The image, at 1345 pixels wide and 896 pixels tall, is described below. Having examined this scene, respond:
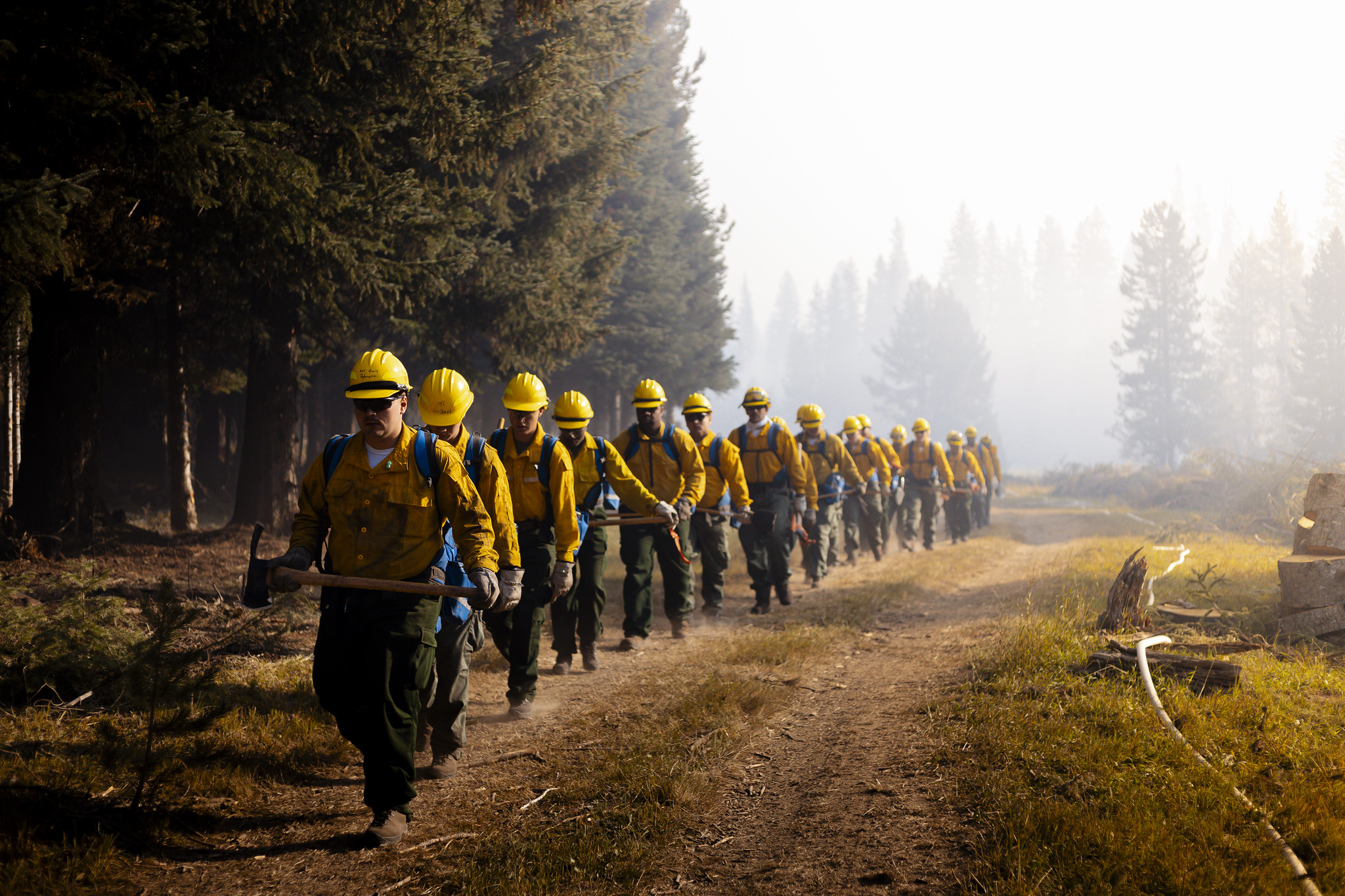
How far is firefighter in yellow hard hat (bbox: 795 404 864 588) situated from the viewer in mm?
12297

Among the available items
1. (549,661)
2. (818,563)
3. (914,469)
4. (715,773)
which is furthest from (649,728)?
(914,469)

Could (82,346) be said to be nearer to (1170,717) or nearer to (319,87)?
(319,87)

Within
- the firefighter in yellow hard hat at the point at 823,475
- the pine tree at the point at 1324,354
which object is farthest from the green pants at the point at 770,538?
the pine tree at the point at 1324,354

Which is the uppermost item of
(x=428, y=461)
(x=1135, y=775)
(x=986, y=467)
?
(x=986, y=467)

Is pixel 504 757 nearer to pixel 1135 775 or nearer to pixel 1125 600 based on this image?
pixel 1135 775

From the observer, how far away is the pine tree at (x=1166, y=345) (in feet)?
163

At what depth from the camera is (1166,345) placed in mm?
50375

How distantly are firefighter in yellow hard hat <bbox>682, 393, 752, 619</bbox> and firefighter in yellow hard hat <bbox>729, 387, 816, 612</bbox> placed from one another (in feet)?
1.65

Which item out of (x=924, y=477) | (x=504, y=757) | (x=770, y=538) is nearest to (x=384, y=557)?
(x=504, y=757)

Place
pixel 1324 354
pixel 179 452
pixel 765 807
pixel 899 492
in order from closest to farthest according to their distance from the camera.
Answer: pixel 765 807 < pixel 179 452 < pixel 899 492 < pixel 1324 354

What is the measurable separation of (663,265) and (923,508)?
11.3m

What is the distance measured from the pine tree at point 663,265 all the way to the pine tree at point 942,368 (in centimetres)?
4318

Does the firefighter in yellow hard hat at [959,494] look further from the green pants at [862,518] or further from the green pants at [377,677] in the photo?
the green pants at [377,677]

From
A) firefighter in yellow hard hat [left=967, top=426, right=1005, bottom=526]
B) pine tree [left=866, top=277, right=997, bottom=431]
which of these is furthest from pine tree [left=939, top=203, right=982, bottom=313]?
firefighter in yellow hard hat [left=967, top=426, right=1005, bottom=526]
